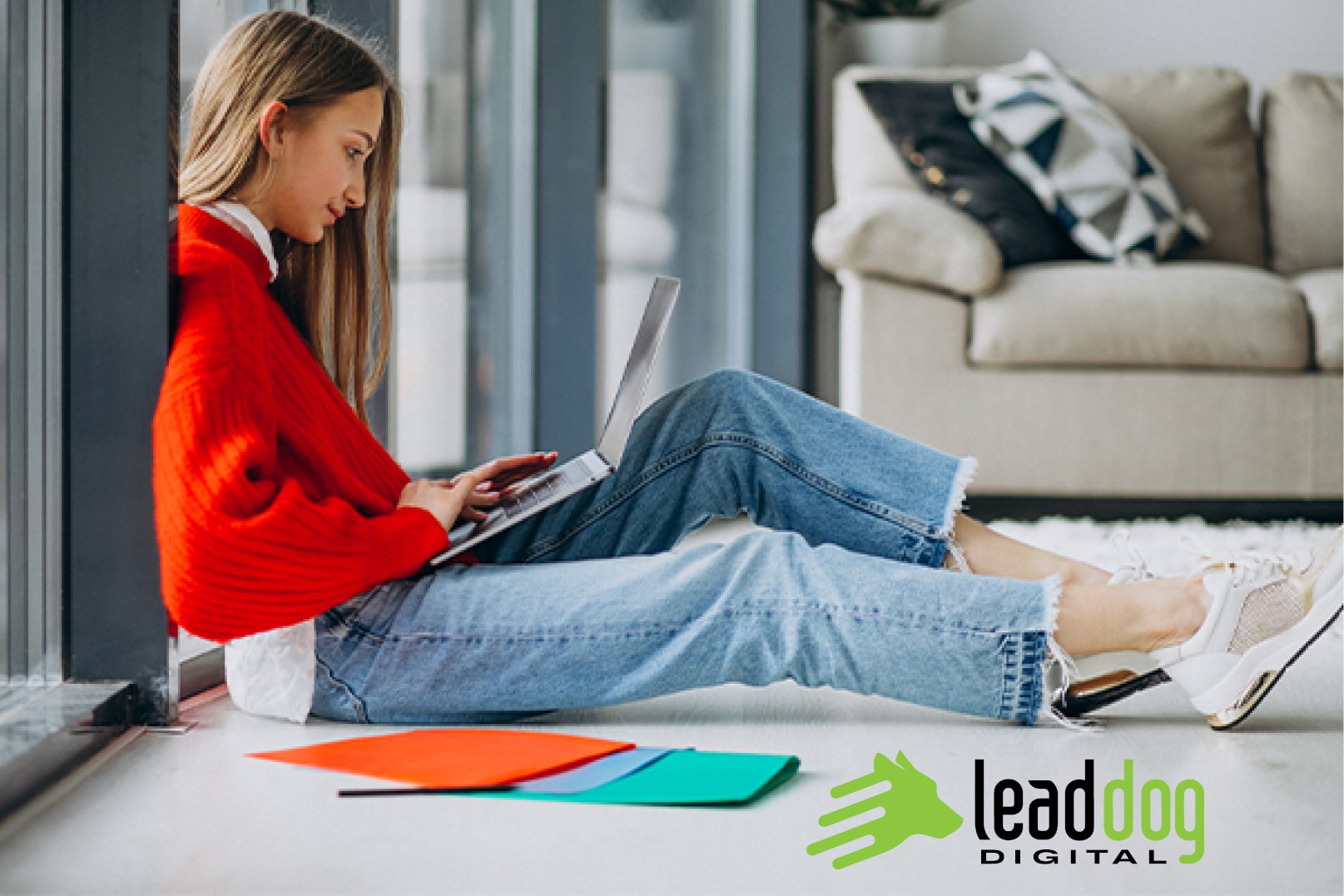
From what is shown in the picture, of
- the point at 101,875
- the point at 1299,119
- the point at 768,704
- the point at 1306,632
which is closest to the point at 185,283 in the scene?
the point at 101,875

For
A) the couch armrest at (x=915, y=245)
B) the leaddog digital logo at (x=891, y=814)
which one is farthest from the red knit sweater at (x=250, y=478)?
the couch armrest at (x=915, y=245)

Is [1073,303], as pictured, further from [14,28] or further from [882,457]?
[14,28]

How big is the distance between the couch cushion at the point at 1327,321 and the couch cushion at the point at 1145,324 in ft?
0.07

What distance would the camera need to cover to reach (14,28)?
1.06 m

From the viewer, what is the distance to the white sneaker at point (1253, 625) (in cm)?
108

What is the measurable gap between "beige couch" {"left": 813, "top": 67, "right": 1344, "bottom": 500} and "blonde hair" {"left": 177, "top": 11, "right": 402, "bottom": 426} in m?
1.43

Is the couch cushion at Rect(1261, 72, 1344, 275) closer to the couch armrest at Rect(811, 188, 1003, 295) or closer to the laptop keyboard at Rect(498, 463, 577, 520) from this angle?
the couch armrest at Rect(811, 188, 1003, 295)

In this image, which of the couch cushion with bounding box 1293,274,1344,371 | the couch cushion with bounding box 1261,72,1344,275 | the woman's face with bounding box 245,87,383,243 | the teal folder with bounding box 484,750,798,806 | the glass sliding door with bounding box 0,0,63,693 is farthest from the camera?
the couch cushion with bounding box 1261,72,1344,275

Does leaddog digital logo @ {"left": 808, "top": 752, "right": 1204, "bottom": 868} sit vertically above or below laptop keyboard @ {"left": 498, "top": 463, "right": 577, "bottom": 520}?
below

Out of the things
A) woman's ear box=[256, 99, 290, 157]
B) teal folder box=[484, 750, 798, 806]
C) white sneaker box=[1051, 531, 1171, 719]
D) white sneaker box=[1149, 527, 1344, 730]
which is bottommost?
teal folder box=[484, 750, 798, 806]

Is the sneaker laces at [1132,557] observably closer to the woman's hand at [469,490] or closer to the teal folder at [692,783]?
the teal folder at [692,783]

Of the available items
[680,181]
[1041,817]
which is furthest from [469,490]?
[680,181]

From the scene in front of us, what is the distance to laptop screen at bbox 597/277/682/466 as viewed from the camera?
117 centimetres

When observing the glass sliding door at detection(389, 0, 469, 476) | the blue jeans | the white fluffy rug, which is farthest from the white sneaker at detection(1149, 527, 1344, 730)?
the glass sliding door at detection(389, 0, 469, 476)
